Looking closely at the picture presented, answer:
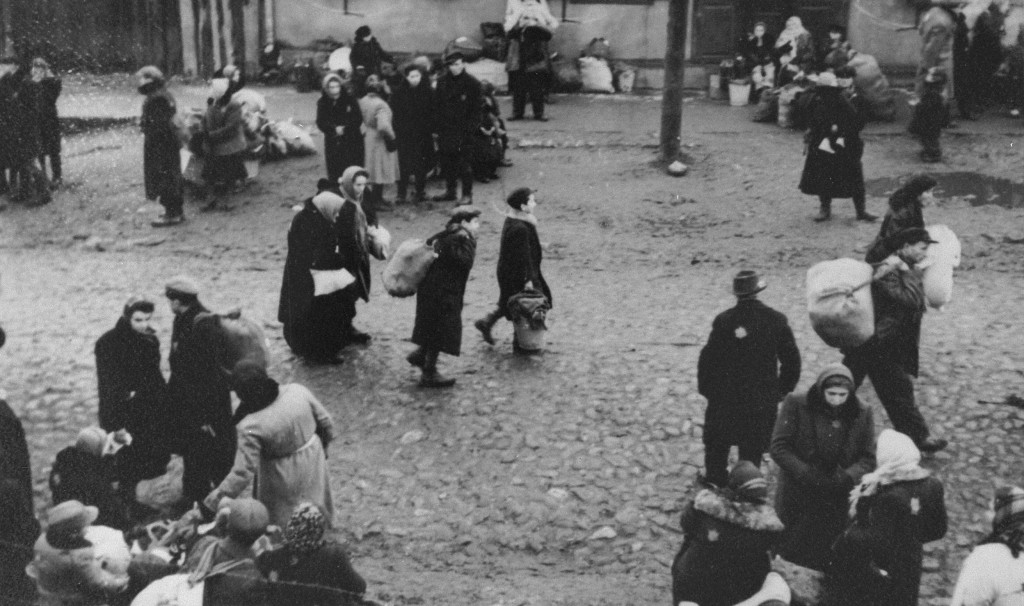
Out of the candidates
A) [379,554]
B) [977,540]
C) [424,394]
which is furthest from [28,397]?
[977,540]

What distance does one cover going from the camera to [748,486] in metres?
6.01

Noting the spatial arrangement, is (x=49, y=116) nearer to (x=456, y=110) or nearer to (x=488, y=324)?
(x=456, y=110)

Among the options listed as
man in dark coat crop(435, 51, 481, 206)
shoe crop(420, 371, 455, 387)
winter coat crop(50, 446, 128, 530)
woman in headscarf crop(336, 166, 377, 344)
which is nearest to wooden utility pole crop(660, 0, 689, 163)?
man in dark coat crop(435, 51, 481, 206)

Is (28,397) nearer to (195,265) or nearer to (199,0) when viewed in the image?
(195,265)

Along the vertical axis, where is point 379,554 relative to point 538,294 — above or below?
below

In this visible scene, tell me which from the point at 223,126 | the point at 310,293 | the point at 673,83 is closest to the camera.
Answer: the point at 310,293

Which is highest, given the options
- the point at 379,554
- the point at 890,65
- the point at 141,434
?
the point at 890,65

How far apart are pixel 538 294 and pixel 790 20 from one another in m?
11.6

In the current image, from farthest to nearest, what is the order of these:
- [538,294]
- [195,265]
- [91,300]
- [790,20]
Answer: [790,20], [195,265], [91,300], [538,294]

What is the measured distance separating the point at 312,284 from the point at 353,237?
496mm

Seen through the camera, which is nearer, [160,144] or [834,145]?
[834,145]

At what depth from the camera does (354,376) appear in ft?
33.5

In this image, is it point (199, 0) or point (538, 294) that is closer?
point (538, 294)

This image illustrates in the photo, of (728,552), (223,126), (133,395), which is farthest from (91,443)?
(223,126)
